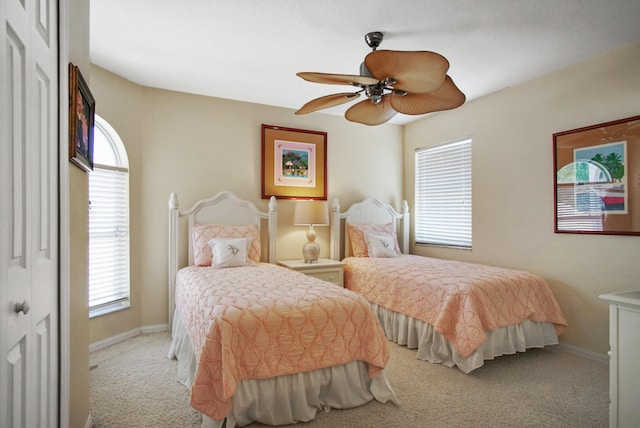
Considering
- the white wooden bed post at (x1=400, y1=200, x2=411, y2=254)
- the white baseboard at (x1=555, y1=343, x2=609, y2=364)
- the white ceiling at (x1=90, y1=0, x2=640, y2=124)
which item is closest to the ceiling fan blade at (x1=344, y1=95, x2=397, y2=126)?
the white ceiling at (x1=90, y1=0, x2=640, y2=124)

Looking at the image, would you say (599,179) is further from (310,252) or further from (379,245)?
(310,252)

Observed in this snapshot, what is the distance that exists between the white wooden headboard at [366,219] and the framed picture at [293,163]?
373 mm

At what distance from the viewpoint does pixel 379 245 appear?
14.2ft

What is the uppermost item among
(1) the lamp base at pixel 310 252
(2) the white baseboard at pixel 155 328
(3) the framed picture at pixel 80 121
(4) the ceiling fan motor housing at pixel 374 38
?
(4) the ceiling fan motor housing at pixel 374 38

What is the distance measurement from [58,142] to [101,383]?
1995mm

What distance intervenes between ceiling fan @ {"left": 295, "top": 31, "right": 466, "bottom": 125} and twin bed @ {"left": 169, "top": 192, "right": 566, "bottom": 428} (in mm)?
1378

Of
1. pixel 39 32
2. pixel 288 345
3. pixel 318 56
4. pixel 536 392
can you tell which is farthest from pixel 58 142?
pixel 536 392

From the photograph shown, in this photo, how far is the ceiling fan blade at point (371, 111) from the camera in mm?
2654

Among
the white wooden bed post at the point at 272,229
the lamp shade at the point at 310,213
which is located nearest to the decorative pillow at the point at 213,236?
the white wooden bed post at the point at 272,229

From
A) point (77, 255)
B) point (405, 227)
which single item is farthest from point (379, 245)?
point (77, 255)

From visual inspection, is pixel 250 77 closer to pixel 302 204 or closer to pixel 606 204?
pixel 302 204

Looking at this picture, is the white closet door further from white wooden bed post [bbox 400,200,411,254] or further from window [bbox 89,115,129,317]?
white wooden bed post [bbox 400,200,411,254]

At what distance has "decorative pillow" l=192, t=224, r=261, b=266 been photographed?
363 centimetres

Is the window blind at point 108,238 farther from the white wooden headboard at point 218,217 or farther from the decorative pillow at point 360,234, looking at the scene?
the decorative pillow at point 360,234
